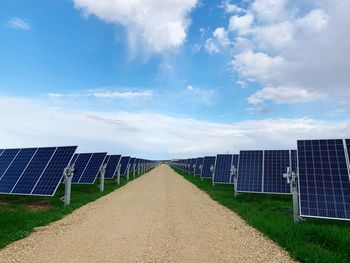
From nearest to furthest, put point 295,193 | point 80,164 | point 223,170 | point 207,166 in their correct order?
point 295,193 < point 80,164 < point 223,170 < point 207,166

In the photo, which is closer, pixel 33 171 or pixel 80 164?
pixel 33 171

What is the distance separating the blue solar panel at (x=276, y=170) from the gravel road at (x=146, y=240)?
14.3 ft

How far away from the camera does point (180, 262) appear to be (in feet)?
23.6

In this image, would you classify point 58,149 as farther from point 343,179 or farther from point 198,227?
point 343,179

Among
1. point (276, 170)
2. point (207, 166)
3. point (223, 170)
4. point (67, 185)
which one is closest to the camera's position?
point (67, 185)

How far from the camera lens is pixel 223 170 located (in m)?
27.0

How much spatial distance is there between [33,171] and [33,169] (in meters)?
0.23

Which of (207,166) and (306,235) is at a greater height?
(207,166)

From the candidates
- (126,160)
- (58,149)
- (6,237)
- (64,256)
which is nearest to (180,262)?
(64,256)

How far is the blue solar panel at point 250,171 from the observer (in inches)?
680

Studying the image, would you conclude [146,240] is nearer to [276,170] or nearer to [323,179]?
[323,179]

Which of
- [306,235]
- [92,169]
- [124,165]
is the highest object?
[124,165]

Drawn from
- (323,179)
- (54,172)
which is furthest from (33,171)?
(323,179)

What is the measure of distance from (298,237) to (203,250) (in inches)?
121
